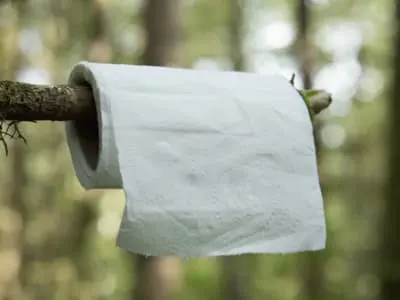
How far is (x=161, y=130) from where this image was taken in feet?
2.33

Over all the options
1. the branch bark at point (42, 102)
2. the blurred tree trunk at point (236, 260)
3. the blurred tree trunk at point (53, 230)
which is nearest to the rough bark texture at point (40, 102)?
the branch bark at point (42, 102)

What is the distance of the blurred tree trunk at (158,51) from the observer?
2.36 metres

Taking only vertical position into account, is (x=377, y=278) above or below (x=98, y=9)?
below

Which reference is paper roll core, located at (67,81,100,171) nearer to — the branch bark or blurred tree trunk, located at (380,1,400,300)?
the branch bark

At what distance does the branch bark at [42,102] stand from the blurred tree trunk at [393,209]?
1595 millimetres

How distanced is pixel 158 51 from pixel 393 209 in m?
0.99

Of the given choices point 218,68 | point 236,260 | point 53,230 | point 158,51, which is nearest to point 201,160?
point 218,68

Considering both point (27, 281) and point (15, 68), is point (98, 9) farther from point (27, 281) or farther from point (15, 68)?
point (27, 281)

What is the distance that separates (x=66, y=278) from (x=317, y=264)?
2.01 meters

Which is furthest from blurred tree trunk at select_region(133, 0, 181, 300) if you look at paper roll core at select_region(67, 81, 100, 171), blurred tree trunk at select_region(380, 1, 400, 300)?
paper roll core at select_region(67, 81, 100, 171)

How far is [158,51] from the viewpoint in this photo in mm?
2357

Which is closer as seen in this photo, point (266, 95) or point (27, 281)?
point (266, 95)

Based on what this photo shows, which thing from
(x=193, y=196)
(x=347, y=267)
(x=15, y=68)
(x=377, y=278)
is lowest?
(x=347, y=267)

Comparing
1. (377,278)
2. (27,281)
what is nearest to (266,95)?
(377,278)
